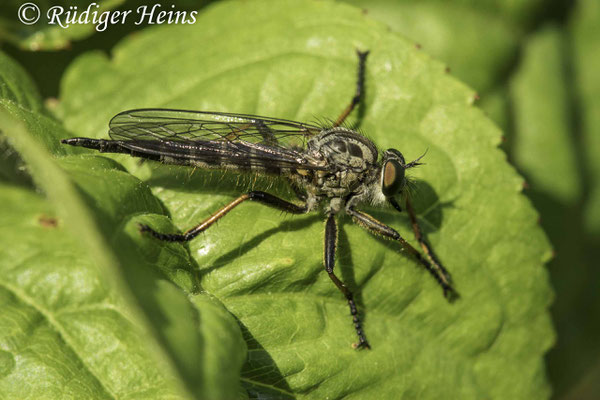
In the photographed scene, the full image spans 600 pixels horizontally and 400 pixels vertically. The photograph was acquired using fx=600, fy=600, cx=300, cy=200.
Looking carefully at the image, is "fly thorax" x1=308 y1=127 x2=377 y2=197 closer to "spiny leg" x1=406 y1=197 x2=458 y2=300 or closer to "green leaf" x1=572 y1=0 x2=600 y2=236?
"spiny leg" x1=406 y1=197 x2=458 y2=300

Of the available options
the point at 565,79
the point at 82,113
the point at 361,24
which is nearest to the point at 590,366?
the point at 565,79

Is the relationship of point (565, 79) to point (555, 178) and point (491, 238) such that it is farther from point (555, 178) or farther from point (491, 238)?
point (491, 238)

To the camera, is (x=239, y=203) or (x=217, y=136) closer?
(x=239, y=203)

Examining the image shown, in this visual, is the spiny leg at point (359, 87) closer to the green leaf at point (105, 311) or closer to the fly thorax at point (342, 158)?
the fly thorax at point (342, 158)

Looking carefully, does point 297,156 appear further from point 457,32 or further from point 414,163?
point 457,32

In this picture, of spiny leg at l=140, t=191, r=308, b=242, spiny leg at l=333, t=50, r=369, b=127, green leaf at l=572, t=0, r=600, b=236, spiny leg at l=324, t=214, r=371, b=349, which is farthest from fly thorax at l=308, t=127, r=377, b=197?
green leaf at l=572, t=0, r=600, b=236

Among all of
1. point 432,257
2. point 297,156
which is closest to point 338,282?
point 432,257
